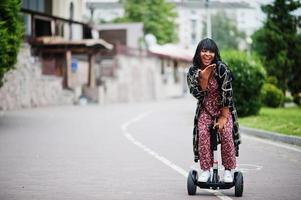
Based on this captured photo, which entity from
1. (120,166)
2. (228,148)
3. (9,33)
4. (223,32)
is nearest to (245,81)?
(9,33)

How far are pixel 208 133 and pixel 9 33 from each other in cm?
1531

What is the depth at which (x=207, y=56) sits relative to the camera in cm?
848

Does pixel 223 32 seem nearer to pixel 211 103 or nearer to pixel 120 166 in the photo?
pixel 120 166

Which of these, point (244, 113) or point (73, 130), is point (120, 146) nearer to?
point (73, 130)

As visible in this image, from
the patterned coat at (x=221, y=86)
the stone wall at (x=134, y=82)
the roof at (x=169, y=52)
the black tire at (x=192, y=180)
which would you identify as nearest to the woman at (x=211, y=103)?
the patterned coat at (x=221, y=86)

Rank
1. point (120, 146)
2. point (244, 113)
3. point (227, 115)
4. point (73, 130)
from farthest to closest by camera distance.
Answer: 1. point (244, 113)
2. point (73, 130)
3. point (120, 146)
4. point (227, 115)

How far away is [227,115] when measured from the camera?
8.43m

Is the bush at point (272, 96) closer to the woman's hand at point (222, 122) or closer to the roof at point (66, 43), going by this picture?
the roof at point (66, 43)

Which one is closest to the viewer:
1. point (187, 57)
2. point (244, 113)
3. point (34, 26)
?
point (244, 113)

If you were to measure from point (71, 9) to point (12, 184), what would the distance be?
3701 centimetres

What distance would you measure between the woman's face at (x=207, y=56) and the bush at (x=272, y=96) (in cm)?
3038

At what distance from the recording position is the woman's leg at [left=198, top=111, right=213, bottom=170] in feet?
28.1

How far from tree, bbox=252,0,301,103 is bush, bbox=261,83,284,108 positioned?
1.31 m

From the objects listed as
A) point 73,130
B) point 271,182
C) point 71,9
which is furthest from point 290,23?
point 271,182
